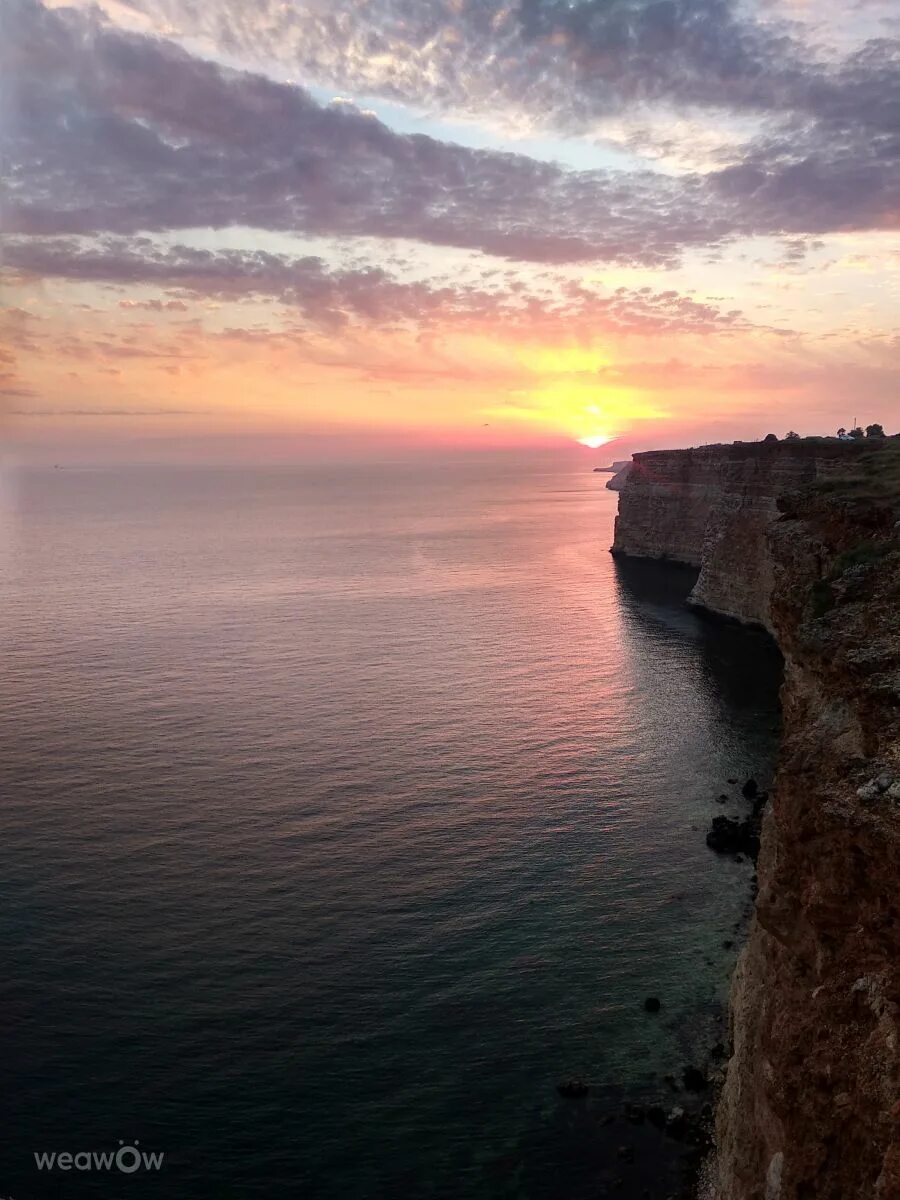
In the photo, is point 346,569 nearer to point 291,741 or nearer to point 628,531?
point 628,531

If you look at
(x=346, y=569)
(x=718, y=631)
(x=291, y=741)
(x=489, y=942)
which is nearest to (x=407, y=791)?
(x=291, y=741)

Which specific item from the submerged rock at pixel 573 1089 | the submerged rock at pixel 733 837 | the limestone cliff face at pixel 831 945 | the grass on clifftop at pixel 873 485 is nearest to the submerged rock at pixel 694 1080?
the limestone cliff face at pixel 831 945

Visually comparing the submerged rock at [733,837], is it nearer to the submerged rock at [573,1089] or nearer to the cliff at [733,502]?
the submerged rock at [573,1089]

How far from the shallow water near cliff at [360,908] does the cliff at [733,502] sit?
14.5 meters

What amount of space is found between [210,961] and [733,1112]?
21144 millimetres

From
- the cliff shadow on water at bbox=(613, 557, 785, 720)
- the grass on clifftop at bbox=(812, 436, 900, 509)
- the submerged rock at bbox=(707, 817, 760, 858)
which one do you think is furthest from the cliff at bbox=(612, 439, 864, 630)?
Answer: the submerged rock at bbox=(707, 817, 760, 858)

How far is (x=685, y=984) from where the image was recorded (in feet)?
110

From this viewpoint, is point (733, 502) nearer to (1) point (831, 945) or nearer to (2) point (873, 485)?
(2) point (873, 485)

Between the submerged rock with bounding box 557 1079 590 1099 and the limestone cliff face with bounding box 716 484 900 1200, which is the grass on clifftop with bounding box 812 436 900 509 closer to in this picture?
the limestone cliff face with bounding box 716 484 900 1200

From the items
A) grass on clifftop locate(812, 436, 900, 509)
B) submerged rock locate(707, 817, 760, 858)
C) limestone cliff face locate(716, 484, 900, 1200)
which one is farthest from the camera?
submerged rock locate(707, 817, 760, 858)

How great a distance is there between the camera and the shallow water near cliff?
26391 mm

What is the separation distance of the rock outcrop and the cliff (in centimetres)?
4608

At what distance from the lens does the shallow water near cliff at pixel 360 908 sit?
26391 mm

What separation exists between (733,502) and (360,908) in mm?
78309
